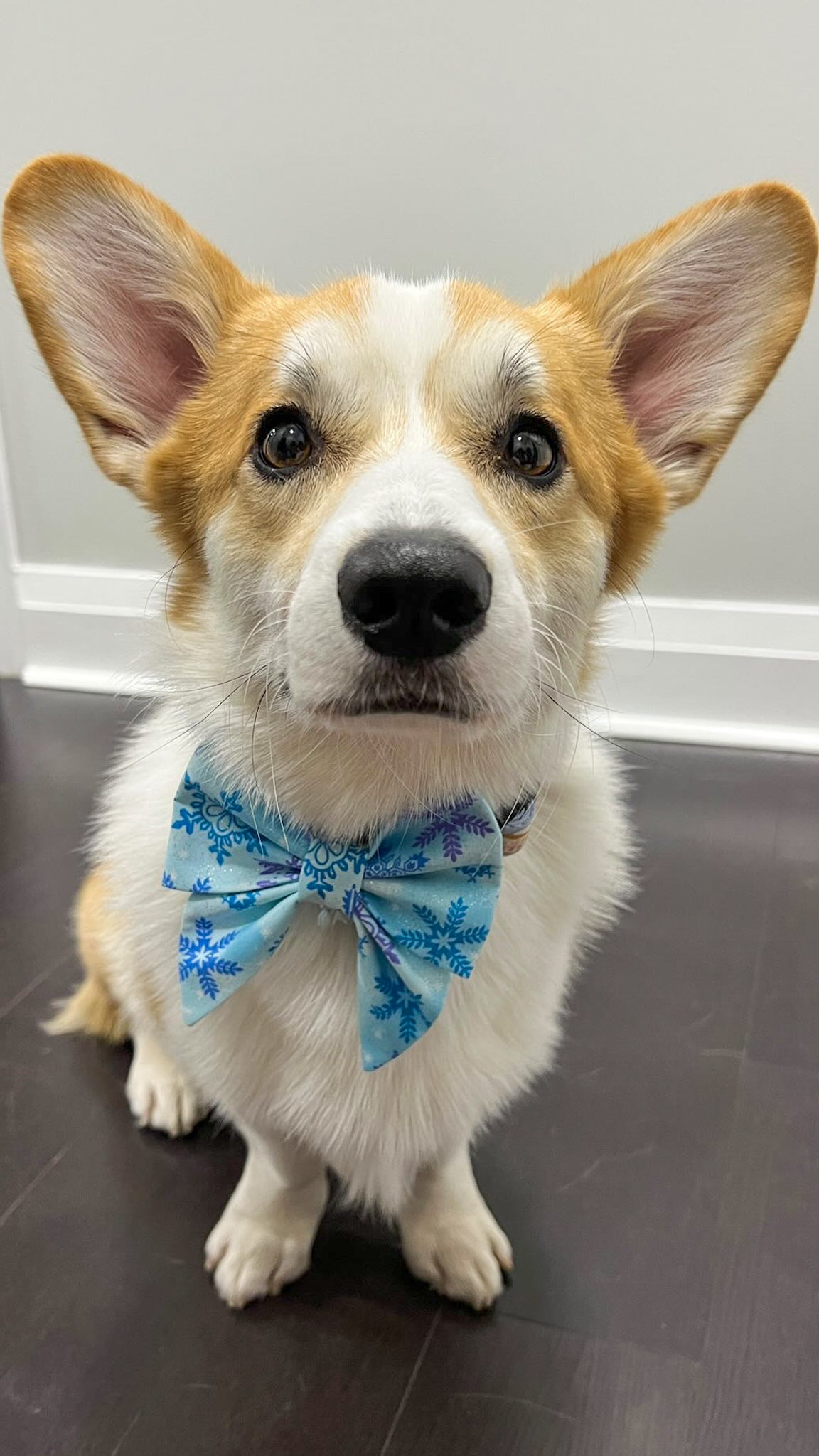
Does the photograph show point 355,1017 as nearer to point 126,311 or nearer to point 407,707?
point 407,707

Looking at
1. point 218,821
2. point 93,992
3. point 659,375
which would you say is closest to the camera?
point 218,821

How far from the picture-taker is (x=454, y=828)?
0.88m

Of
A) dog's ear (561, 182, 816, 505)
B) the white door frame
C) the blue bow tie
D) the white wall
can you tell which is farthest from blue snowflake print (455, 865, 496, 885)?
the white door frame

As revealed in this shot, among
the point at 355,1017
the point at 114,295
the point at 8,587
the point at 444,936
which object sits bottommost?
the point at 8,587

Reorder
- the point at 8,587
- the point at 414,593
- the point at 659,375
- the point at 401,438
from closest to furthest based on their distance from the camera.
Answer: the point at 414,593 < the point at 401,438 < the point at 659,375 < the point at 8,587

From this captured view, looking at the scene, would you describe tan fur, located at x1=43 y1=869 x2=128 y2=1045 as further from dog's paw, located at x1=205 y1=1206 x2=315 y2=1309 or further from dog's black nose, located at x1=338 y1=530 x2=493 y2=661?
dog's black nose, located at x1=338 y1=530 x2=493 y2=661

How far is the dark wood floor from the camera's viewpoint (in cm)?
95

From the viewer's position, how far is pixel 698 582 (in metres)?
2.40

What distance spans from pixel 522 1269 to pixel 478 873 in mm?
528

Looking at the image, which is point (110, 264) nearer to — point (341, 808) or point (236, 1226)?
point (341, 808)

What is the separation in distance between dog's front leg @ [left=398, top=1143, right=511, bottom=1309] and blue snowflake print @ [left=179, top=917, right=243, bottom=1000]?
14.5 inches

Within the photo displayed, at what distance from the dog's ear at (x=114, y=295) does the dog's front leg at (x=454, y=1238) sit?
0.81 m

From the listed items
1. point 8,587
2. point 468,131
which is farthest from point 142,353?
point 8,587

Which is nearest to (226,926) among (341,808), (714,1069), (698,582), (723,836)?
(341,808)
